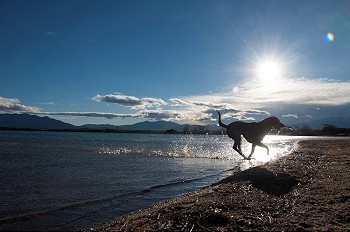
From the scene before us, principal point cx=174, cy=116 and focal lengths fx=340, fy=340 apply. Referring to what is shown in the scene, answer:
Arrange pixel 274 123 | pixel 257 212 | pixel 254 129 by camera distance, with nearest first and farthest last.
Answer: pixel 257 212
pixel 274 123
pixel 254 129

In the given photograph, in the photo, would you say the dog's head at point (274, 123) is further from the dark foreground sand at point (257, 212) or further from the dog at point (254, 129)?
the dark foreground sand at point (257, 212)

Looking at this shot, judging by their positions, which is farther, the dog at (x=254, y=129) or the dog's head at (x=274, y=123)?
the dog at (x=254, y=129)

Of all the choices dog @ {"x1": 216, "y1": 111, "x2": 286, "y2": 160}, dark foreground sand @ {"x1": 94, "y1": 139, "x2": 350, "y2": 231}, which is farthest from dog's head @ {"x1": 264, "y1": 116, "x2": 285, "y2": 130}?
dark foreground sand @ {"x1": 94, "y1": 139, "x2": 350, "y2": 231}

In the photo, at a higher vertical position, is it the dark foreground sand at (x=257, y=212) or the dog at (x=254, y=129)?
the dog at (x=254, y=129)

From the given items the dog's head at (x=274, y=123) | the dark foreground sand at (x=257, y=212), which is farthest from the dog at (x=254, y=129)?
the dark foreground sand at (x=257, y=212)

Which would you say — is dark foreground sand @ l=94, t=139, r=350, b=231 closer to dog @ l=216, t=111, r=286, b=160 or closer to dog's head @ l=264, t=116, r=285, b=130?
dog's head @ l=264, t=116, r=285, b=130

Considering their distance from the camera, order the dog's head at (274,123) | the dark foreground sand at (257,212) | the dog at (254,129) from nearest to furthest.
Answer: the dark foreground sand at (257,212), the dog's head at (274,123), the dog at (254,129)

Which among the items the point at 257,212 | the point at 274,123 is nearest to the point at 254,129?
Result: the point at 274,123

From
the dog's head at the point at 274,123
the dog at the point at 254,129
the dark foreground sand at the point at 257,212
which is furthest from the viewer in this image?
the dog at the point at 254,129

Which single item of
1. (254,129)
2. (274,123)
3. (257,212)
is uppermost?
(274,123)

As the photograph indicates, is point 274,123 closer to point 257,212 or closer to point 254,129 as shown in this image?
point 254,129

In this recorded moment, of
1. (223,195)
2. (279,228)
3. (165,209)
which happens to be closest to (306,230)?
(279,228)

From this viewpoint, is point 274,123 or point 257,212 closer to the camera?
point 257,212

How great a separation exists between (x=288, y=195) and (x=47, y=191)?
326 inches
